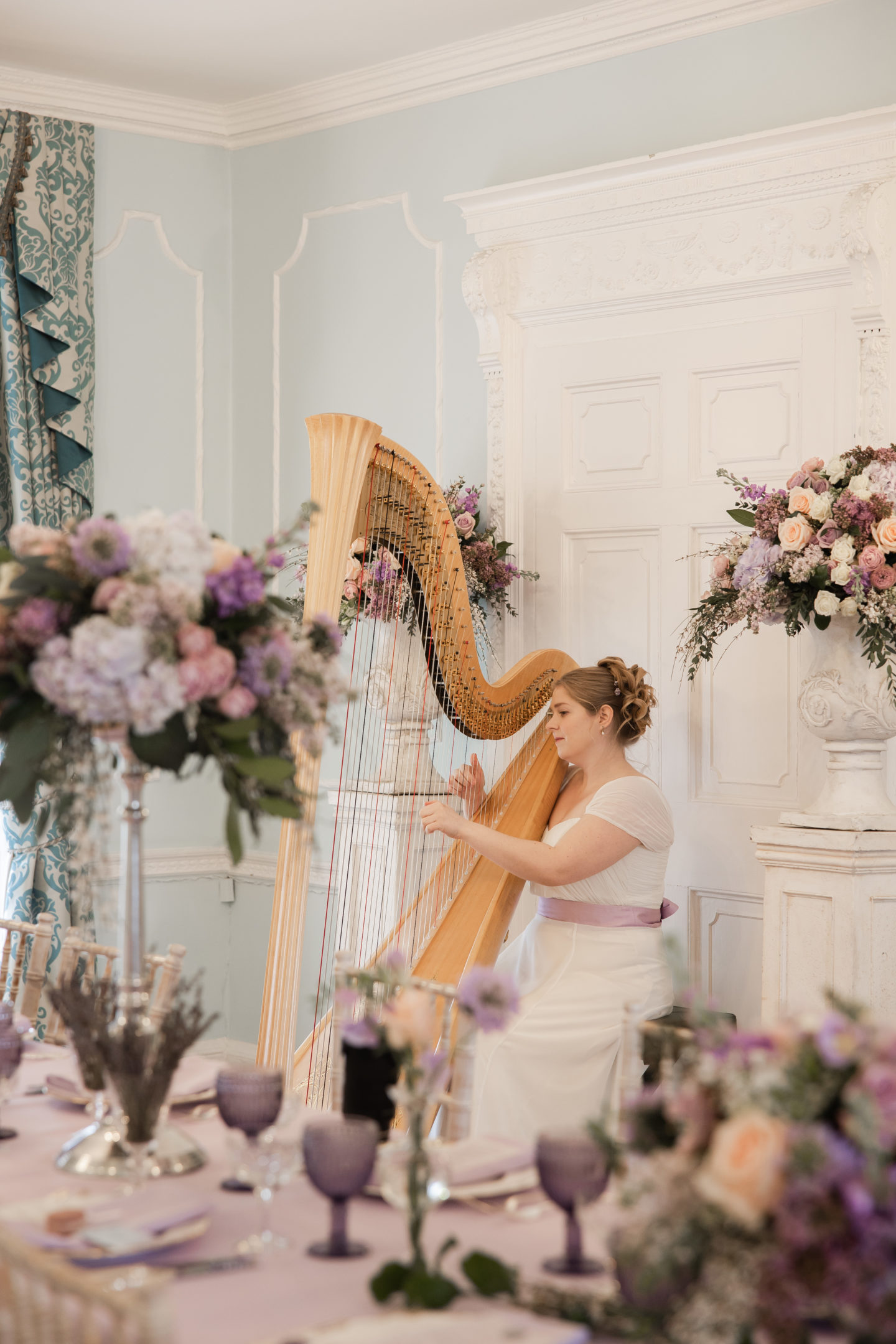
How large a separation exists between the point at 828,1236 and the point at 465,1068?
42.0 inches

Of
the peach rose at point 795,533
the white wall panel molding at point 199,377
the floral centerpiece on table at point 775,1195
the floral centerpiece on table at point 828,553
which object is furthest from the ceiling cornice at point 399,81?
the floral centerpiece on table at point 775,1195

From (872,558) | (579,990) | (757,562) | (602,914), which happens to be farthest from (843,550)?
(579,990)

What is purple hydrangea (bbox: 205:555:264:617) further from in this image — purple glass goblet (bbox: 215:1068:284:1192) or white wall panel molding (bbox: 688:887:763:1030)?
white wall panel molding (bbox: 688:887:763:1030)

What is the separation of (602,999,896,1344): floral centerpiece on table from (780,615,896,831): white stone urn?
80.3 inches

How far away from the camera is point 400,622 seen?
419cm

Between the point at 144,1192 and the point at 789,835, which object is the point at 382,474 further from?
the point at 144,1192

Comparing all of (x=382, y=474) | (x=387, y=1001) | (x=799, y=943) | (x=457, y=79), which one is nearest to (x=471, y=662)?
(x=382, y=474)

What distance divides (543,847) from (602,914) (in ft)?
0.82

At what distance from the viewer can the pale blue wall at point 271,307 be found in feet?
14.8

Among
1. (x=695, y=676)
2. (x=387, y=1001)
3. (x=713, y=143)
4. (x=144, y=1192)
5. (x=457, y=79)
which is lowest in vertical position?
(x=144, y=1192)

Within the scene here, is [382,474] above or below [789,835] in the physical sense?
above

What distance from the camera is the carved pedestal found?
3168 millimetres

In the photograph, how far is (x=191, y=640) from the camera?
175 centimetres

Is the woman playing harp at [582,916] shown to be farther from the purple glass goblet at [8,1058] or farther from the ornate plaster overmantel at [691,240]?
the purple glass goblet at [8,1058]
